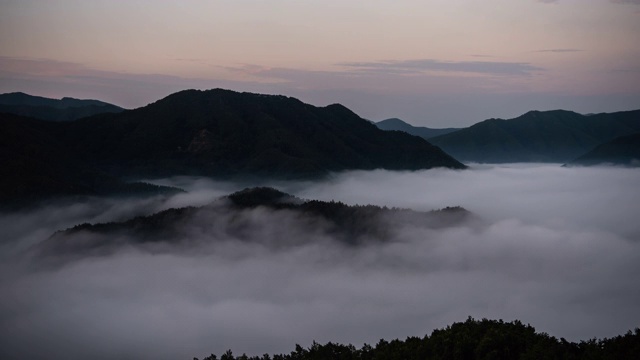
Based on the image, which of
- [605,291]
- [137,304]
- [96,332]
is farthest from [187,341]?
[605,291]

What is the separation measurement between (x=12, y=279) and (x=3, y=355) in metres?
49.4

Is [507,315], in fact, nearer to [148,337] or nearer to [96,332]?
[148,337]

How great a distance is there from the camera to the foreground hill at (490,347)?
47.0 m

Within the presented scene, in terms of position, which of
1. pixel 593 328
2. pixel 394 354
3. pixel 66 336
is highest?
pixel 394 354

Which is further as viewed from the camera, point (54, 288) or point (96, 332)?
point (54, 288)

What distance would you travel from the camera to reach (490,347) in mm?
51906

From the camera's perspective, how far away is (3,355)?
13688 centimetres

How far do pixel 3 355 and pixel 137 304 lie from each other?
50304 millimetres

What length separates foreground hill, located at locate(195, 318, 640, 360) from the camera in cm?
4700

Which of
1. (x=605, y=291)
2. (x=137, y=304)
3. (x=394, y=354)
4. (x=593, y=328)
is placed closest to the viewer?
(x=394, y=354)

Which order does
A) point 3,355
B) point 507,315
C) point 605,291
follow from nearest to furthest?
point 3,355 < point 507,315 < point 605,291

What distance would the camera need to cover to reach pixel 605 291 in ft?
648

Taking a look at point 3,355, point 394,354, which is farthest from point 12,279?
point 394,354

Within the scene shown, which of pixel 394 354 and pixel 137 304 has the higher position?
pixel 394 354
